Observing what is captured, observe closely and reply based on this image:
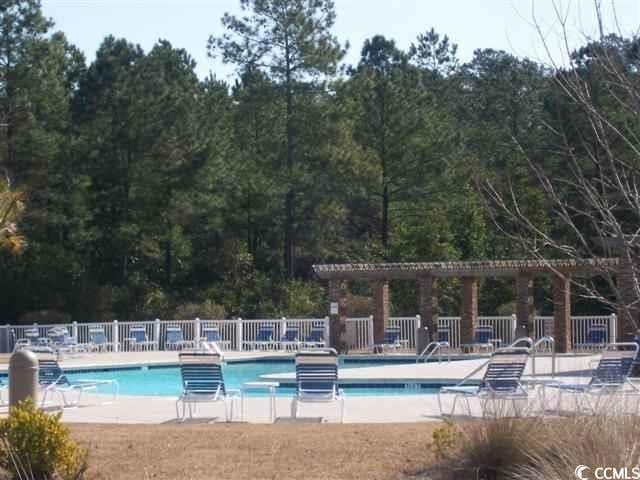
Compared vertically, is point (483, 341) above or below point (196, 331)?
below

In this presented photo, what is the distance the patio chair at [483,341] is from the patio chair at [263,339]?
225 inches

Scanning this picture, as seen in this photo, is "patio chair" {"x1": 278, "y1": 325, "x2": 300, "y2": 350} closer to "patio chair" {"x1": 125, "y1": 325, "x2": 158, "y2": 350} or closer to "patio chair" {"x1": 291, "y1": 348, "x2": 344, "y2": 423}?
"patio chair" {"x1": 125, "y1": 325, "x2": 158, "y2": 350}

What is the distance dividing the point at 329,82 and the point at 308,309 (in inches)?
333

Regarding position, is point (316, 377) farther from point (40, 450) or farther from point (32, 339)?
point (32, 339)

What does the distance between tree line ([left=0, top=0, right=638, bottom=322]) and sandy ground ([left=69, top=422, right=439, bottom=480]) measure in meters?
24.5

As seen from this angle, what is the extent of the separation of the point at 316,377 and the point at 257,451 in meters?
3.91

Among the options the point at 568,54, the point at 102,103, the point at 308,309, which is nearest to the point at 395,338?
the point at 308,309

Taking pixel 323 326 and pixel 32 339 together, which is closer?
pixel 32 339

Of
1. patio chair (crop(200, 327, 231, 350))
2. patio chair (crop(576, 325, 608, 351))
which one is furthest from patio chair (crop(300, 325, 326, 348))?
patio chair (crop(576, 325, 608, 351))

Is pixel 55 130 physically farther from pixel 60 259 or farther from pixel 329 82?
pixel 329 82

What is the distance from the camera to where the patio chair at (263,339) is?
32.1 metres

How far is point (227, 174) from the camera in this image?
4053 cm

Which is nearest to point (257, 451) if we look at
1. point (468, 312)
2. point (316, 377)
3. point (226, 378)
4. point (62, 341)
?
point (316, 377)

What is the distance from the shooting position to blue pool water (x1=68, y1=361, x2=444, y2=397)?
20.3 meters
